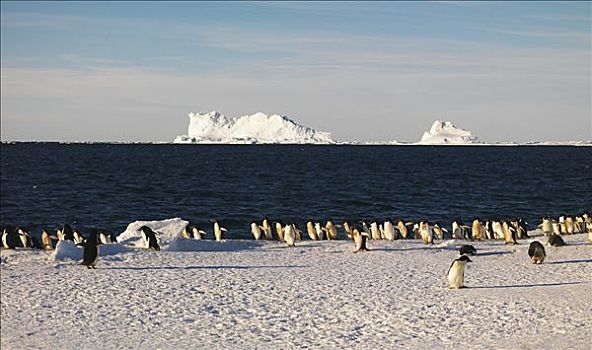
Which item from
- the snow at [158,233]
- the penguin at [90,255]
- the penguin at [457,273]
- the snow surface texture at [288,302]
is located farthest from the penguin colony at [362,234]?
the penguin at [457,273]

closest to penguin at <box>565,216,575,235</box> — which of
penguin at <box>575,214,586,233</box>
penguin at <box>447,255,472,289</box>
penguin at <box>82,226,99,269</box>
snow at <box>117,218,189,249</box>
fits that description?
penguin at <box>575,214,586,233</box>

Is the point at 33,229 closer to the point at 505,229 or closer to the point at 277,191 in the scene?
the point at 505,229

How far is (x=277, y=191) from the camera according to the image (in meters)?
50.9

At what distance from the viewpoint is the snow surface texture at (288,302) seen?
34.1 ft

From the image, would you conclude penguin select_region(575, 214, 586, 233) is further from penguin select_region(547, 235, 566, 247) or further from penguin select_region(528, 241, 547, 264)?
penguin select_region(528, 241, 547, 264)

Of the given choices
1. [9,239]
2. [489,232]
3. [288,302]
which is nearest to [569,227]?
[489,232]

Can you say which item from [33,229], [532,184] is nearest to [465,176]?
[532,184]

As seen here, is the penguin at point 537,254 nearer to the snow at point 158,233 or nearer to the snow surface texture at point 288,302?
the snow surface texture at point 288,302

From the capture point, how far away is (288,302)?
12.6m

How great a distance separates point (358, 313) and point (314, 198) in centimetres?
3440

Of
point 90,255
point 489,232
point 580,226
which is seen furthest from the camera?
point 580,226

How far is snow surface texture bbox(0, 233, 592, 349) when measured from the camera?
1041 centimetres

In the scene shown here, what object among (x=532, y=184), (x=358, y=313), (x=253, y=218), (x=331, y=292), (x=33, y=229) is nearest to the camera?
(x=358, y=313)

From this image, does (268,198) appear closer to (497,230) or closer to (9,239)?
(497,230)
